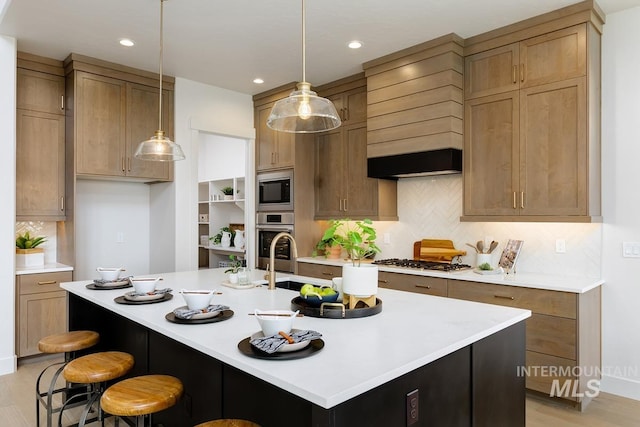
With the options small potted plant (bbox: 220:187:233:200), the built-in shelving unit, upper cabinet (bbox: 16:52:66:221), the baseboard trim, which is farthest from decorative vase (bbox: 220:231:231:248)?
the baseboard trim

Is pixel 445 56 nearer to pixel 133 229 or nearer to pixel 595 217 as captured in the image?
pixel 595 217

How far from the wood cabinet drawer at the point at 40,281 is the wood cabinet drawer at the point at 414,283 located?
9.51 ft

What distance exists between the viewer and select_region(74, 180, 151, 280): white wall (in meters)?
4.61

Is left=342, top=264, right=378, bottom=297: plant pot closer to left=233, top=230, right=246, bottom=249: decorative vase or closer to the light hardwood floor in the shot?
the light hardwood floor

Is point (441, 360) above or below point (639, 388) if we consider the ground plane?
above

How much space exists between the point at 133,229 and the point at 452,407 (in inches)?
168

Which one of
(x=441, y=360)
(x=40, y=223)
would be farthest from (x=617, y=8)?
(x=40, y=223)

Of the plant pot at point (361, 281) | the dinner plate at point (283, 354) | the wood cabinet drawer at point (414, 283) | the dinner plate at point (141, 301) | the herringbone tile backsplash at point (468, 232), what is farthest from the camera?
the wood cabinet drawer at point (414, 283)

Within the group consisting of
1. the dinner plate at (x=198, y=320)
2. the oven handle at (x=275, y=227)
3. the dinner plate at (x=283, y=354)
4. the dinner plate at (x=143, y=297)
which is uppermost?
the oven handle at (x=275, y=227)

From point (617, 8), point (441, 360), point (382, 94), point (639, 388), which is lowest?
point (639, 388)

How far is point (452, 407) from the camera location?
1.67 metres

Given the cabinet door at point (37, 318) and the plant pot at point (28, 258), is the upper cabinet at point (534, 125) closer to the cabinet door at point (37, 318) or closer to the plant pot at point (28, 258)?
the cabinet door at point (37, 318)

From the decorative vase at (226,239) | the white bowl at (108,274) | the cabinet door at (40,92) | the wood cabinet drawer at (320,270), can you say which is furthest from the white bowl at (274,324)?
the decorative vase at (226,239)

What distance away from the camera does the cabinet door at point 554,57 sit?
3.07 metres
